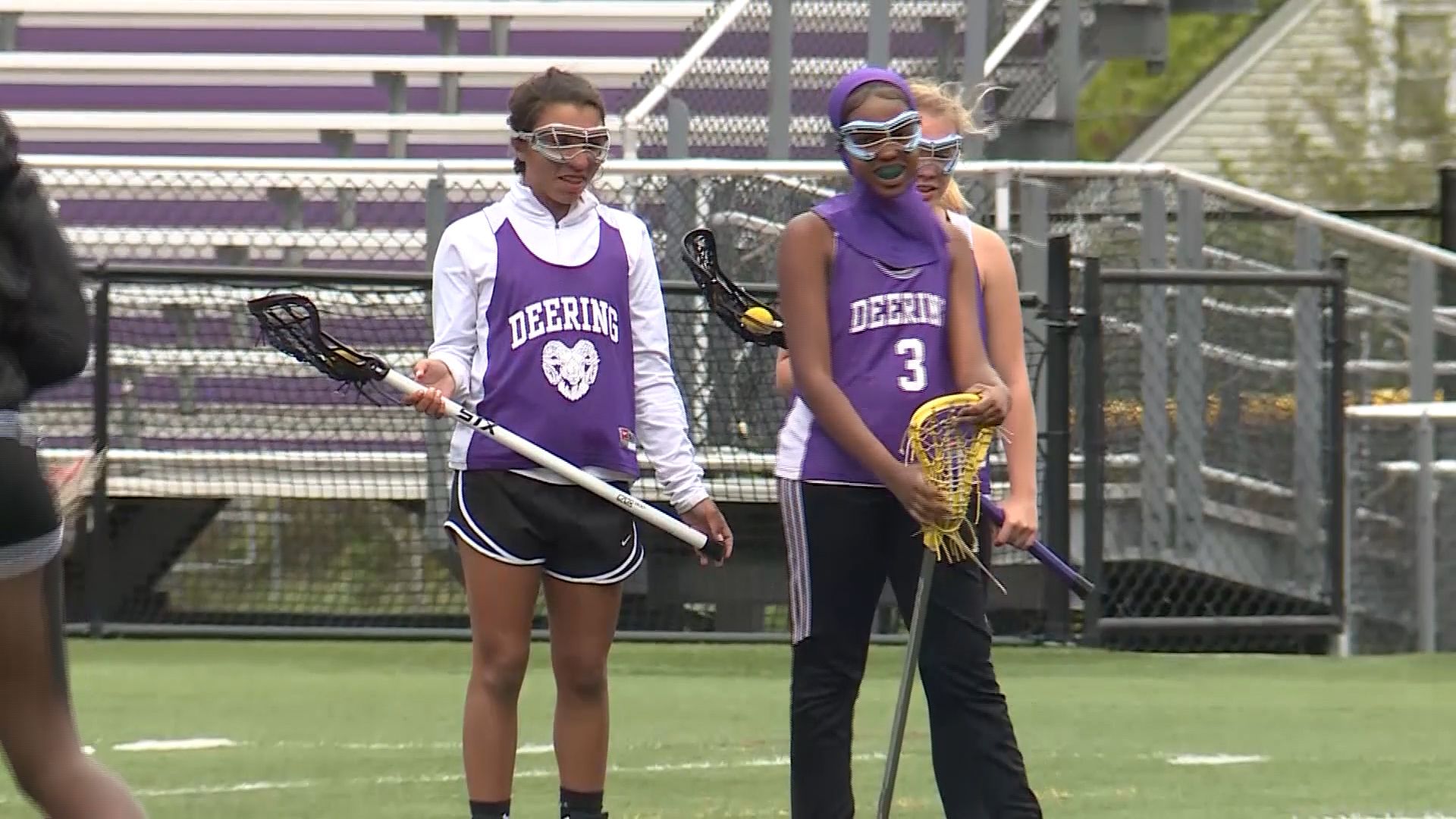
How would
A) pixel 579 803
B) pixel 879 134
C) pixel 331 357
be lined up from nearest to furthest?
pixel 879 134
pixel 579 803
pixel 331 357

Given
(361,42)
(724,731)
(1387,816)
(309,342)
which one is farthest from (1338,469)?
(361,42)

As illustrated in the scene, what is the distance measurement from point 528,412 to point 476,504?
0.24 m

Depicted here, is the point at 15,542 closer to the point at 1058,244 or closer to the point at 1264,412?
the point at 1058,244

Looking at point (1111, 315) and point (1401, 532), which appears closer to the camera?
point (1401, 532)

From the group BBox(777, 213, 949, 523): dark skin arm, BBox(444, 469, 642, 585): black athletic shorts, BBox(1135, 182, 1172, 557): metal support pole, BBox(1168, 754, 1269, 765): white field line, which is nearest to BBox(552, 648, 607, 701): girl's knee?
BBox(444, 469, 642, 585): black athletic shorts

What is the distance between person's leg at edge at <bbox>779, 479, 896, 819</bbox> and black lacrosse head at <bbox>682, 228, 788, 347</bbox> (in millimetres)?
513

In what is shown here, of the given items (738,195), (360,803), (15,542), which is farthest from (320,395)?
(15,542)

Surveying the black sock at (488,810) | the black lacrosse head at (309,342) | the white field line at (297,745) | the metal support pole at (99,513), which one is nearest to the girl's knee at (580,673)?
the black sock at (488,810)

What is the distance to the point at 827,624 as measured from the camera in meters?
5.36

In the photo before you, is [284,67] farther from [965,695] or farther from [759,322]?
[965,695]

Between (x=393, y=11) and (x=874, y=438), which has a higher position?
(x=393, y=11)

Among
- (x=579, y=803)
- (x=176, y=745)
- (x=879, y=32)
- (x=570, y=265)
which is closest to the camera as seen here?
(x=570, y=265)

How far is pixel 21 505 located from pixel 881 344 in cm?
196

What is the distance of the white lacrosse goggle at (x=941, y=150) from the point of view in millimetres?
5578
